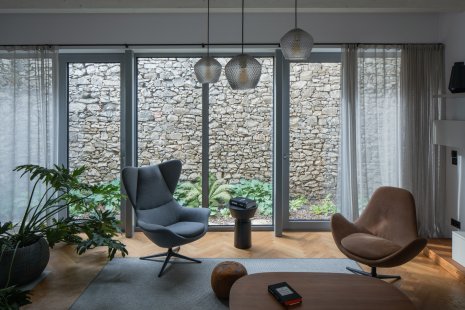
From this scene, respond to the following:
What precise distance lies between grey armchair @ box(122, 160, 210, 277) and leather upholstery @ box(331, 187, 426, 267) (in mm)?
1301

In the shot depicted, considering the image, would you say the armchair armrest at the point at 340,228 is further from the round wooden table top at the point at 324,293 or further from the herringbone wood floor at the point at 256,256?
the round wooden table top at the point at 324,293

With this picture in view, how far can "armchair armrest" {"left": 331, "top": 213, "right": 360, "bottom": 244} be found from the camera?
3.61 metres

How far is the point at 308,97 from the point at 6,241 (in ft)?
11.3

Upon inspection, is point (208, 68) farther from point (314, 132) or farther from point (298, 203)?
point (298, 203)

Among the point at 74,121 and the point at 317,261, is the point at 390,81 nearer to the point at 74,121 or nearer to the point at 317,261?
the point at 317,261

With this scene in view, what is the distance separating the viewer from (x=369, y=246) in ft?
10.8

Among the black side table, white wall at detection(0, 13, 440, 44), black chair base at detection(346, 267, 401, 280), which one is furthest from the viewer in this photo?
white wall at detection(0, 13, 440, 44)

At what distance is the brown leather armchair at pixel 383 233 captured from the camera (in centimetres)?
316

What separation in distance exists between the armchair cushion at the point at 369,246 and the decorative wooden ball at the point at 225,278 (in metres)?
0.95

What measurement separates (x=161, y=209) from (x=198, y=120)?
1311mm

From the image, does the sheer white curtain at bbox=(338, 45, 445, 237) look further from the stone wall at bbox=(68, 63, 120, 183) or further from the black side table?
the stone wall at bbox=(68, 63, 120, 183)

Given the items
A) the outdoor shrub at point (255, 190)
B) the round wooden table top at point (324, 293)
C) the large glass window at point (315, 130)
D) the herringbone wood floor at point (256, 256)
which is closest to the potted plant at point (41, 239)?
the herringbone wood floor at point (256, 256)

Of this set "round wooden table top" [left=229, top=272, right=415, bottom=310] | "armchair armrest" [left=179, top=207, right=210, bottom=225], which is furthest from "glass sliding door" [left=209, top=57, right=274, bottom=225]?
"round wooden table top" [left=229, top=272, right=415, bottom=310]

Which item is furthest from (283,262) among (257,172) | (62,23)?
(62,23)
